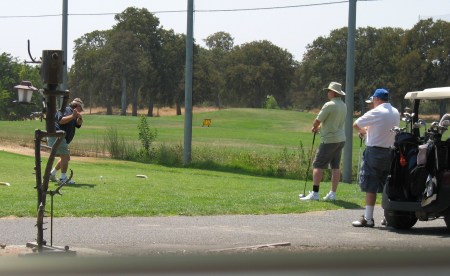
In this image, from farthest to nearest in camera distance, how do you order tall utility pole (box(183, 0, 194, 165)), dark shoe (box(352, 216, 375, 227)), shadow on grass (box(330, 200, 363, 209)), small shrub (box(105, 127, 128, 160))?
1. small shrub (box(105, 127, 128, 160))
2. tall utility pole (box(183, 0, 194, 165))
3. shadow on grass (box(330, 200, 363, 209))
4. dark shoe (box(352, 216, 375, 227))

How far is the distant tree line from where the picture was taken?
29.3 metres

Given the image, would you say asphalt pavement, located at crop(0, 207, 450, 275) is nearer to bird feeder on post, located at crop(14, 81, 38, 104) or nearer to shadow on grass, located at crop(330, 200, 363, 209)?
shadow on grass, located at crop(330, 200, 363, 209)

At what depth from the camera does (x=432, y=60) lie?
29328 millimetres

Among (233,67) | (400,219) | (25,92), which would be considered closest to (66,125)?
(25,92)

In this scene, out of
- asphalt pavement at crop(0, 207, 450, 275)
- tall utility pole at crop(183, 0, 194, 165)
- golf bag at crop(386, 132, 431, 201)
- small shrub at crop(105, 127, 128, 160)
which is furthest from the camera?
small shrub at crop(105, 127, 128, 160)

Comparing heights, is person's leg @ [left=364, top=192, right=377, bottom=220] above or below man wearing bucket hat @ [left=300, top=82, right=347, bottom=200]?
below

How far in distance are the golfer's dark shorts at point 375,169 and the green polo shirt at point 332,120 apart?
277 centimetres

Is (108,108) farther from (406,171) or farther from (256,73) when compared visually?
(406,171)

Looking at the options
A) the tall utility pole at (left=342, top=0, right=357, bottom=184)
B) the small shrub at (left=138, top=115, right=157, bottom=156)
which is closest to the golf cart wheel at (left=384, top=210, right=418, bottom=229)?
the tall utility pole at (left=342, top=0, right=357, bottom=184)

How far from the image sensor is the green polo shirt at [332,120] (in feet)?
45.4

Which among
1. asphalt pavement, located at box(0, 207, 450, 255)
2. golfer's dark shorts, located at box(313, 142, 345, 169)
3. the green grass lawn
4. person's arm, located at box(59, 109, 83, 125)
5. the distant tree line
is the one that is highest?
the distant tree line

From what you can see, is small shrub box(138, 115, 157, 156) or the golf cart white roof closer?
the golf cart white roof

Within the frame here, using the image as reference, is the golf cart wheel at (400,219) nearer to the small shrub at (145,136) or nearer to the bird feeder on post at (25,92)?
the bird feeder on post at (25,92)

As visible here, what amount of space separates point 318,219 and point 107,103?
49.5 metres
